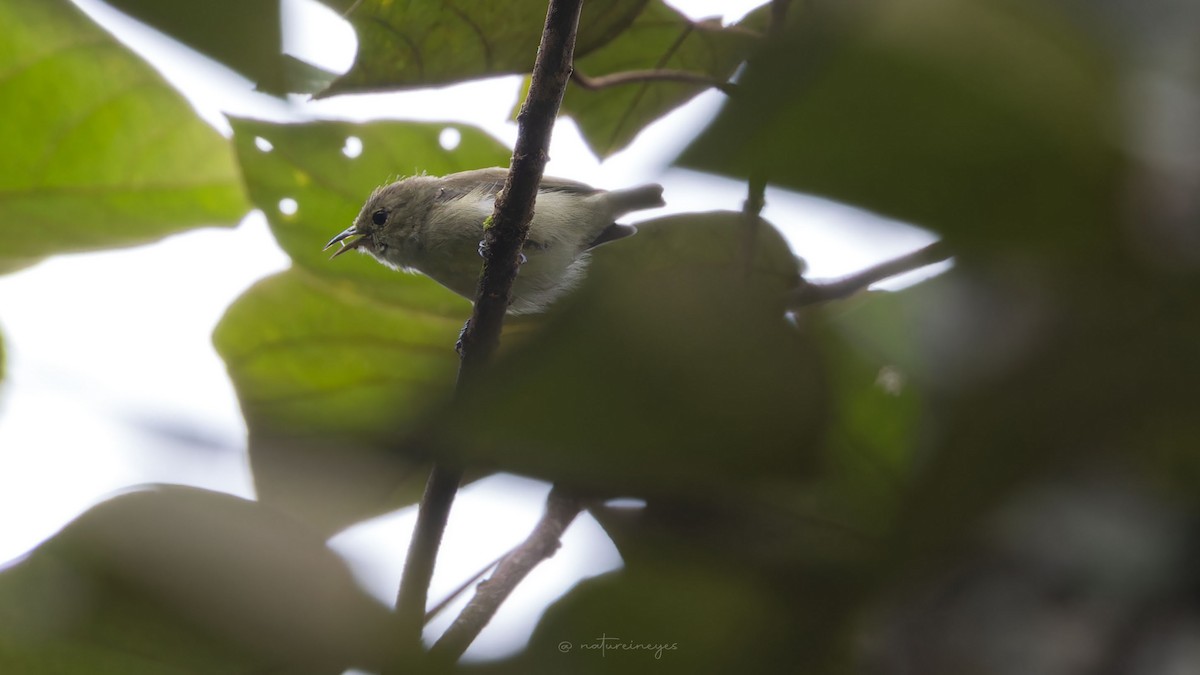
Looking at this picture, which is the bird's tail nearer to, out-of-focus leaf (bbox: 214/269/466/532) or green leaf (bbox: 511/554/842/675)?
out-of-focus leaf (bbox: 214/269/466/532)

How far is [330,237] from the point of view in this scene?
231 cm

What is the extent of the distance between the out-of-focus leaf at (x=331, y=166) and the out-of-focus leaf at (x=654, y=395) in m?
1.81

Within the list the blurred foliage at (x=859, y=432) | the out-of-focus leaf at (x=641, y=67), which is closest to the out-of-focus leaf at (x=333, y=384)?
the blurred foliage at (x=859, y=432)

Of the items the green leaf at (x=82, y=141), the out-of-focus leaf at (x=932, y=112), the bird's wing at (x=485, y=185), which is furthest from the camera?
the bird's wing at (x=485, y=185)

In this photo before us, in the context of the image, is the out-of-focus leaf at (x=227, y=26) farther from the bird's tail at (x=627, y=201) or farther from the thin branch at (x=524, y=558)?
the bird's tail at (x=627, y=201)

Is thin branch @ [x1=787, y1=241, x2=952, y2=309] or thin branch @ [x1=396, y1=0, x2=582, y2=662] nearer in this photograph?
thin branch @ [x1=396, y1=0, x2=582, y2=662]

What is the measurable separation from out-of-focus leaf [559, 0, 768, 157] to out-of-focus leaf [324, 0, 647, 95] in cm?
19

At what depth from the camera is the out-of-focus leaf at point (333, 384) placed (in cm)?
36

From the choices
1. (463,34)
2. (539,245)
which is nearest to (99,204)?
(463,34)

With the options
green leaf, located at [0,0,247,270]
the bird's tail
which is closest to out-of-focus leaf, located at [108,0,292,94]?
green leaf, located at [0,0,247,270]

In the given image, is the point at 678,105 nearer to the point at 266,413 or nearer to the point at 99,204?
the point at 99,204

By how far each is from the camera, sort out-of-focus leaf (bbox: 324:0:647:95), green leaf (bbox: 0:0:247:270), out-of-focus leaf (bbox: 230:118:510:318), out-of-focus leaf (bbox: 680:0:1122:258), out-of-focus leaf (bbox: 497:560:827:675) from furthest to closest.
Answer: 1. out-of-focus leaf (bbox: 230:118:510:318)
2. green leaf (bbox: 0:0:247:270)
3. out-of-focus leaf (bbox: 324:0:647:95)
4. out-of-focus leaf (bbox: 497:560:827:675)
5. out-of-focus leaf (bbox: 680:0:1122:258)

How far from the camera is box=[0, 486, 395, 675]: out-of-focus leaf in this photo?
43 cm

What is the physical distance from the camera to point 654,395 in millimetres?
313
